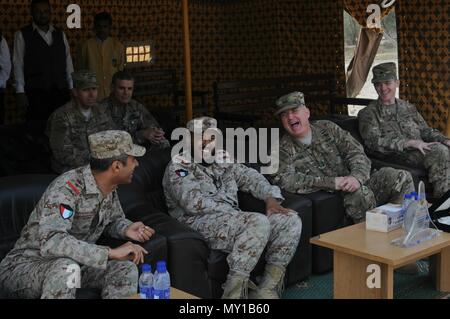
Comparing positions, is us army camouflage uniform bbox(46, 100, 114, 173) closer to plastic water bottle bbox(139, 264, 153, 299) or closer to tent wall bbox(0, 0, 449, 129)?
plastic water bottle bbox(139, 264, 153, 299)

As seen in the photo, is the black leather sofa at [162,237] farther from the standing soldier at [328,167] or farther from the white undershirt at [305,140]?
the white undershirt at [305,140]

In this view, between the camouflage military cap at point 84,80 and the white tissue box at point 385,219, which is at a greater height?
the camouflage military cap at point 84,80

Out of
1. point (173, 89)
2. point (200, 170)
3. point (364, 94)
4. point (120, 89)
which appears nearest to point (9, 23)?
point (173, 89)

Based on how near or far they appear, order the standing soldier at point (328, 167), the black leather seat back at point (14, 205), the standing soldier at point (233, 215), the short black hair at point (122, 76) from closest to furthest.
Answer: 1. the black leather seat back at point (14, 205)
2. the standing soldier at point (233, 215)
3. the standing soldier at point (328, 167)
4. the short black hair at point (122, 76)

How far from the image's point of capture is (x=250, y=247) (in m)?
3.88

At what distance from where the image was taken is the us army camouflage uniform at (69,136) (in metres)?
5.27

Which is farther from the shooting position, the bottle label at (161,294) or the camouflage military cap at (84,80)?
the camouflage military cap at (84,80)

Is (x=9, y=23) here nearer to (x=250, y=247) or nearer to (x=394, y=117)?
(x=394, y=117)

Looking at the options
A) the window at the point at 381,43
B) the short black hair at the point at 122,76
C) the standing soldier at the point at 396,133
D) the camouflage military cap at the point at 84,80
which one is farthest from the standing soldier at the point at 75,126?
the window at the point at 381,43

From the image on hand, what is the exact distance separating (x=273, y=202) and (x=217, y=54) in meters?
6.10

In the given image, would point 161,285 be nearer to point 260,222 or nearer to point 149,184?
point 260,222

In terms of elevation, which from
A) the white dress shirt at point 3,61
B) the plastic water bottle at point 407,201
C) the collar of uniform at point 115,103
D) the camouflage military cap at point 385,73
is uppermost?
the white dress shirt at point 3,61

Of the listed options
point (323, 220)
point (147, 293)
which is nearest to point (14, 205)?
point (147, 293)
